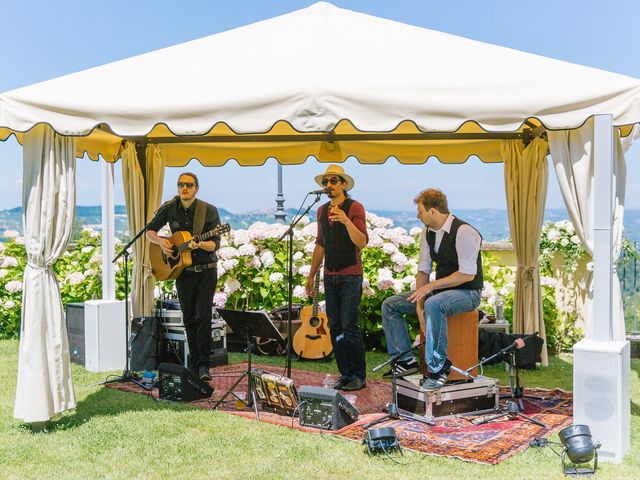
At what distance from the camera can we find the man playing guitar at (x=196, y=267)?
22.1 feet

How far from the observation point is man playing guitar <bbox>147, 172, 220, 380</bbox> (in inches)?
265

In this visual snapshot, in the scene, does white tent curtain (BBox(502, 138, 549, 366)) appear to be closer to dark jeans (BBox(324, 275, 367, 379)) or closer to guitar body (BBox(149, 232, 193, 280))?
dark jeans (BBox(324, 275, 367, 379))

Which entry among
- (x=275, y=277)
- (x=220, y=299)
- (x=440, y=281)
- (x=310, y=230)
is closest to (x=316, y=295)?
(x=275, y=277)

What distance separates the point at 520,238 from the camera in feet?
25.5

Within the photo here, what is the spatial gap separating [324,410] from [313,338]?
9.11 ft

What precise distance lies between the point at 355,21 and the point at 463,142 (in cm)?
273

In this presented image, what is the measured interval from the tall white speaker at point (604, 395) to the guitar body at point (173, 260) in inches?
136

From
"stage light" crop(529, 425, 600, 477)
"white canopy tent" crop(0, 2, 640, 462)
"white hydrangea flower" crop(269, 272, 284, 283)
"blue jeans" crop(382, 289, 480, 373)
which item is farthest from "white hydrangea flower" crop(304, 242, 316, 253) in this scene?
"stage light" crop(529, 425, 600, 477)

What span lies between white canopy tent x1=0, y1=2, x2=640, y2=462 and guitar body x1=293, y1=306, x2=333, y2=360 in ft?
A: 10.6

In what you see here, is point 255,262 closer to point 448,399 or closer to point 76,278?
point 76,278

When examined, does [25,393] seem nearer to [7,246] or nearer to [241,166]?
[241,166]

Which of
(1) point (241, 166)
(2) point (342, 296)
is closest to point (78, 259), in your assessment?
(1) point (241, 166)

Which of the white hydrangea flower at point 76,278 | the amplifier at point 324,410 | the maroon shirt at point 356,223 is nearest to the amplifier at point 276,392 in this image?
the amplifier at point 324,410

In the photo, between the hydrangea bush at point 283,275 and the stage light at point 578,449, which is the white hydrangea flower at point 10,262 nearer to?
the hydrangea bush at point 283,275
